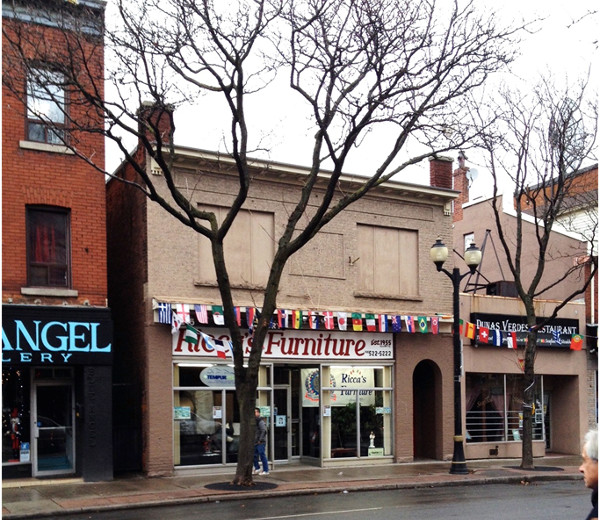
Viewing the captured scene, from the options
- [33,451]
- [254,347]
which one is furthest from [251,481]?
[33,451]

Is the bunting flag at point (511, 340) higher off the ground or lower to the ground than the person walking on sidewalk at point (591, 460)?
higher

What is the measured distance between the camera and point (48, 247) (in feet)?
61.5

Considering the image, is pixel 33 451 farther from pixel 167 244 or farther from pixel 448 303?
pixel 448 303

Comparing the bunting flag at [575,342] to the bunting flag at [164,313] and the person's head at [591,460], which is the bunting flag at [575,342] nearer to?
the bunting flag at [164,313]

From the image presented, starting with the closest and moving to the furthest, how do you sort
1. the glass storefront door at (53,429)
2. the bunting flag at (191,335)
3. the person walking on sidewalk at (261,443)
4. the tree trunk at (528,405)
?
the glass storefront door at (53,429), the person walking on sidewalk at (261,443), the bunting flag at (191,335), the tree trunk at (528,405)

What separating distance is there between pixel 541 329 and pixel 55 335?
15683 mm

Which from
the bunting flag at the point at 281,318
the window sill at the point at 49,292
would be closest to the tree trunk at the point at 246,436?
the bunting flag at the point at 281,318

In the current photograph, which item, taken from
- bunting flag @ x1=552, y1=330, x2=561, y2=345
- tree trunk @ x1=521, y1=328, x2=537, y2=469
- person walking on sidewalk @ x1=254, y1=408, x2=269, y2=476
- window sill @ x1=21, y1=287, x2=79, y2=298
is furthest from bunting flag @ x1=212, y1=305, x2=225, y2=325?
bunting flag @ x1=552, y1=330, x2=561, y2=345

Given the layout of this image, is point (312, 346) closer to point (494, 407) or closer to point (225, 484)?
point (225, 484)

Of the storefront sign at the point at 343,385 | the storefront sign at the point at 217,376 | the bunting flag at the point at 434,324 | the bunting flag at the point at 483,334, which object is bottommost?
the storefront sign at the point at 343,385

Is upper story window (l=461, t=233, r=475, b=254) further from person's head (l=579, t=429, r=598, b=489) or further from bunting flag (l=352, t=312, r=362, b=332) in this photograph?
person's head (l=579, t=429, r=598, b=489)

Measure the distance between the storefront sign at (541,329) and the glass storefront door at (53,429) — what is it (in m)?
12.4

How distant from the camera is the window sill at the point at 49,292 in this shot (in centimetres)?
1806

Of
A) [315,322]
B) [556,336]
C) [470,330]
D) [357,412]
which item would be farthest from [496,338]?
[315,322]
